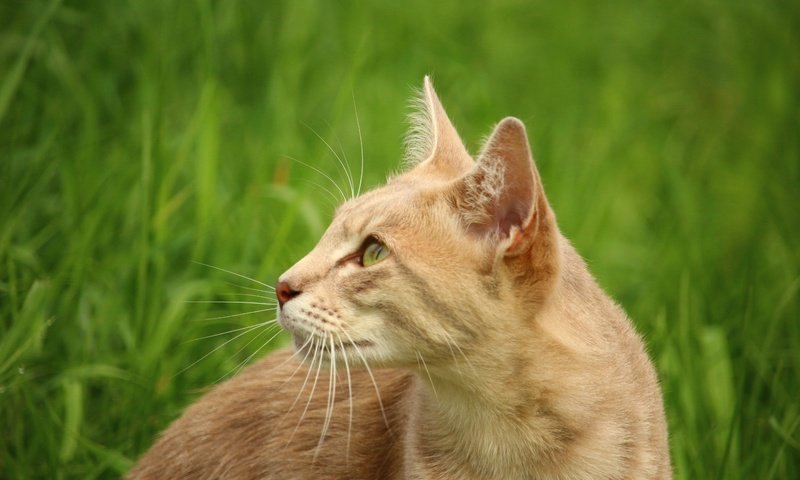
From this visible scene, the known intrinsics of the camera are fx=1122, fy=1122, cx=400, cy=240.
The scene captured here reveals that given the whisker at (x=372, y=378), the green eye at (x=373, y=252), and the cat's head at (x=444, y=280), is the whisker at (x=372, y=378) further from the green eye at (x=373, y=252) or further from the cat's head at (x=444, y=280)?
the green eye at (x=373, y=252)

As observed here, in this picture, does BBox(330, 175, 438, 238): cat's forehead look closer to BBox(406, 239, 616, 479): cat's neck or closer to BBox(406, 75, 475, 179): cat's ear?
BBox(406, 75, 475, 179): cat's ear

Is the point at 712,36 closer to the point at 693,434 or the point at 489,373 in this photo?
the point at 693,434

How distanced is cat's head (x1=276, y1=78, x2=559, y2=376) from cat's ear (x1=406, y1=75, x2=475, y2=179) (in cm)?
39

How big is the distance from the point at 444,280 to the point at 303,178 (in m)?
1.99

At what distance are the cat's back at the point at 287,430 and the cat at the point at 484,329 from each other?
96 millimetres

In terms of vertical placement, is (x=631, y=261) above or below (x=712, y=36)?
below

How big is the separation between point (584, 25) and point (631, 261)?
2.64 meters

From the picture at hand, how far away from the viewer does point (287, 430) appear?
3.32 metres

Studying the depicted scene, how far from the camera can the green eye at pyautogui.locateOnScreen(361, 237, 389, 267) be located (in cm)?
293

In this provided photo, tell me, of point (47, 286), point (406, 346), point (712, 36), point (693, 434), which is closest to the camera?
point (406, 346)

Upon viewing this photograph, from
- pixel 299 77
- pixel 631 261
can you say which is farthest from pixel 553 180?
pixel 299 77

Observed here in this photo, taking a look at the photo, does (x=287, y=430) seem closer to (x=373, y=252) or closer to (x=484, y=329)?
(x=373, y=252)

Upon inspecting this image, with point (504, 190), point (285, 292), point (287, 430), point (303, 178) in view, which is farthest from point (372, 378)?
point (303, 178)

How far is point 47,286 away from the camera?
373cm
